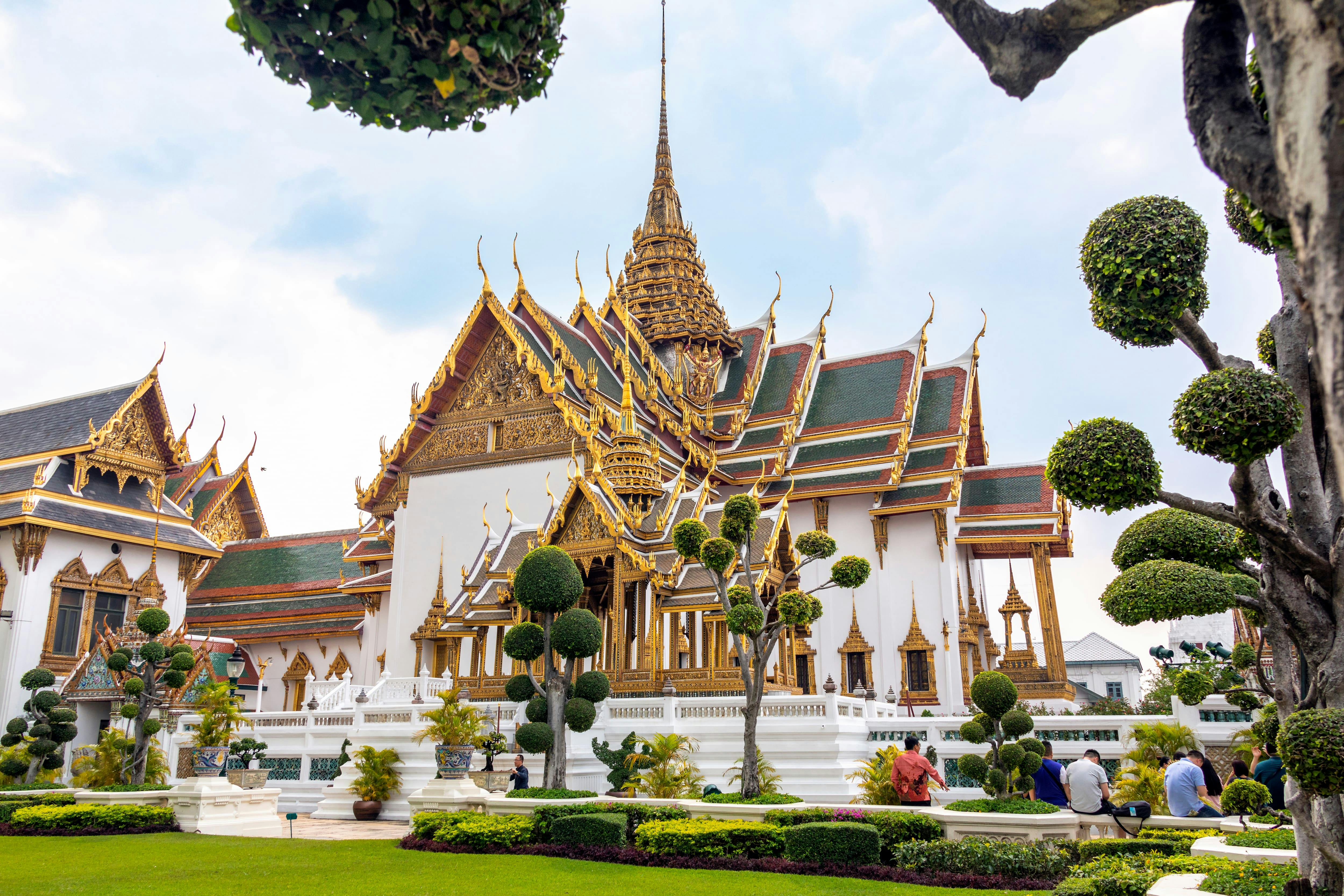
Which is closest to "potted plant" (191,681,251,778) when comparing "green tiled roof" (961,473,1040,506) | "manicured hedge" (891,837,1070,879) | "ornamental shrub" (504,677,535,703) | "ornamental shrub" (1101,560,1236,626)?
"ornamental shrub" (504,677,535,703)

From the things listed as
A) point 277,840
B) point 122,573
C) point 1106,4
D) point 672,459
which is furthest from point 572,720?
point 122,573

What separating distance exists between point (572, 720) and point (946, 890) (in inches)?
174

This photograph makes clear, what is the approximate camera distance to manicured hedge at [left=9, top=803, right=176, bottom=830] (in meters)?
10.1

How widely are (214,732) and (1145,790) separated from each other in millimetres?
9775

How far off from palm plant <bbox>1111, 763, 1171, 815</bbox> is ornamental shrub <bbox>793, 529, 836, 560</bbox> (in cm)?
350

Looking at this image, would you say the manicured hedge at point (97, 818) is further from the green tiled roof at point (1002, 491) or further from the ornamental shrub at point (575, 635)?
the green tiled roof at point (1002, 491)

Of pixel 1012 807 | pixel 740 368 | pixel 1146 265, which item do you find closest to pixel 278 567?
pixel 740 368

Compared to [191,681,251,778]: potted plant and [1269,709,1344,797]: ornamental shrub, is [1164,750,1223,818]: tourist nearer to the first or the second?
[1269,709,1344,797]: ornamental shrub

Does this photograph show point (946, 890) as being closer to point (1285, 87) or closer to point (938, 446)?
point (1285, 87)

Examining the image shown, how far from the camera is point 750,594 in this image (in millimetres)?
9727

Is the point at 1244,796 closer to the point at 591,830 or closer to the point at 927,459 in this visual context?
the point at 591,830

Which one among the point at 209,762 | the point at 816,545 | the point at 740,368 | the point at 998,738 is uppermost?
the point at 740,368

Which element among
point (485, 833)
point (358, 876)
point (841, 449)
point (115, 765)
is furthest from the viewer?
point (841, 449)

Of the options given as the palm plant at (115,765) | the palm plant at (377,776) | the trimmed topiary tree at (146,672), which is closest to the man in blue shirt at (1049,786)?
the palm plant at (377,776)
